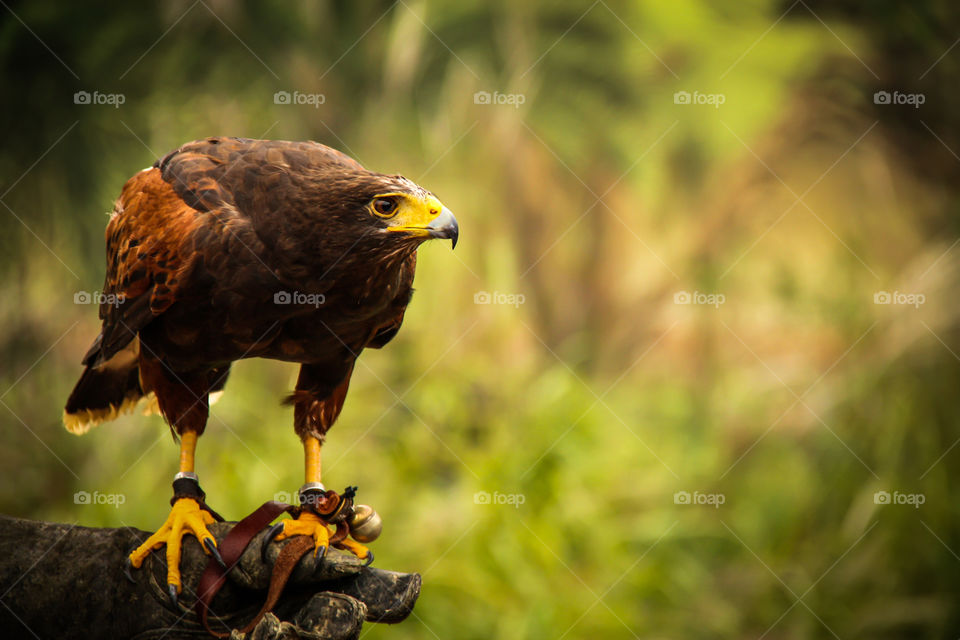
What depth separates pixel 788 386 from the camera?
19.5ft

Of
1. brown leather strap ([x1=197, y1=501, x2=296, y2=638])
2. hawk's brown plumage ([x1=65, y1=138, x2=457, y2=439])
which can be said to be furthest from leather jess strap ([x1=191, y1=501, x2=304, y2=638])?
hawk's brown plumage ([x1=65, y1=138, x2=457, y2=439])

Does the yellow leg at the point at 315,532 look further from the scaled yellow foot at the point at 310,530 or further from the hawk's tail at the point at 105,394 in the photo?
the hawk's tail at the point at 105,394

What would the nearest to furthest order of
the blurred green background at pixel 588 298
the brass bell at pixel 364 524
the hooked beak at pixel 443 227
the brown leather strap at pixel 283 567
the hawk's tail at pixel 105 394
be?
1. the hooked beak at pixel 443 227
2. the brown leather strap at pixel 283 567
3. the brass bell at pixel 364 524
4. the hawk's tail at pixel 105 394
5. the blurred green background at pixel 588 298

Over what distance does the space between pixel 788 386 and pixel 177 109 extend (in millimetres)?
4615

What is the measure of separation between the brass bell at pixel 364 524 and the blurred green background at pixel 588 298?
Result: 217 cm

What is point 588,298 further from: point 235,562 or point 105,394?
point 235,562

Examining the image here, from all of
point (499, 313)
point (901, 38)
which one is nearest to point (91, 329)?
point (499, 313)

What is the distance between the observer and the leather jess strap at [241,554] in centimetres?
225

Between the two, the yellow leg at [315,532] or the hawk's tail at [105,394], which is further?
the hawk's tail at [105,394]

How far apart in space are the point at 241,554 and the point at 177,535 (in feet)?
0.67

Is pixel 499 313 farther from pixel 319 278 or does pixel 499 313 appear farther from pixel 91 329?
pixel 319 278

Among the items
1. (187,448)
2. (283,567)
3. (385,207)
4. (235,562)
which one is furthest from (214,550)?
(385,207)

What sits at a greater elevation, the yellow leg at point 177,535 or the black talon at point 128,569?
the yellow leg at point 177,535

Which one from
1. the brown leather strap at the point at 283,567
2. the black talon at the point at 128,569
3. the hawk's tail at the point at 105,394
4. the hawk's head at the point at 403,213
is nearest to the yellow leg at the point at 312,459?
the brown leather strap at the point at 283,567
